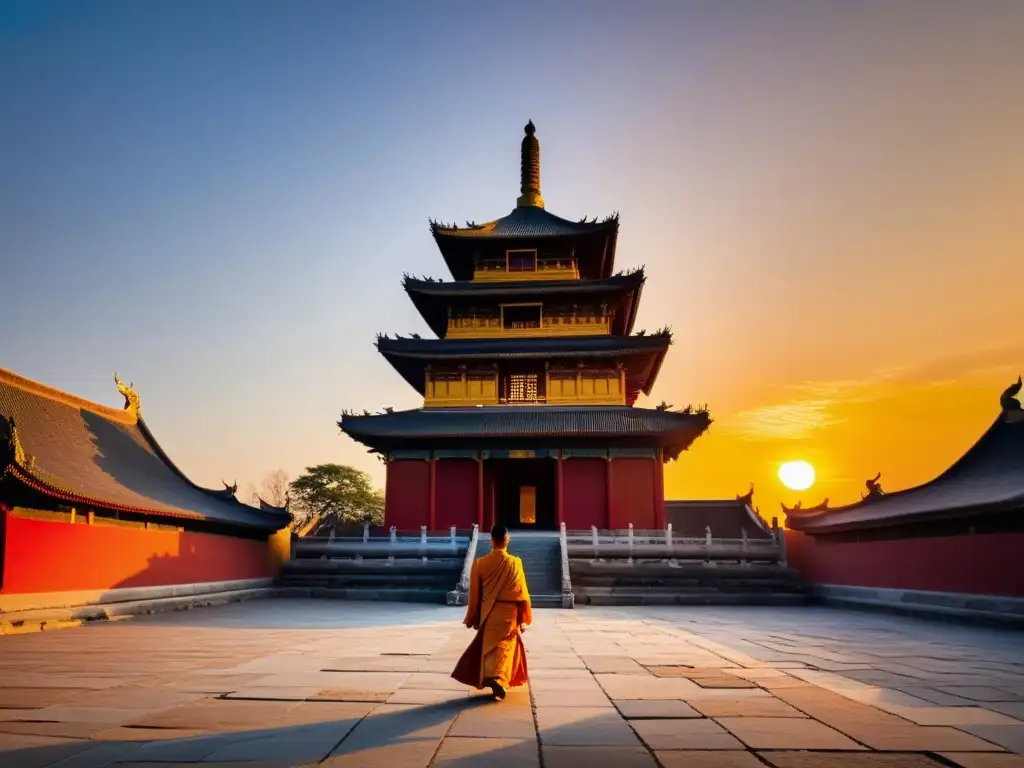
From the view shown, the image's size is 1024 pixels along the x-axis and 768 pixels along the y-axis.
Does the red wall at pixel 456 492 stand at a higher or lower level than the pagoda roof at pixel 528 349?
lower

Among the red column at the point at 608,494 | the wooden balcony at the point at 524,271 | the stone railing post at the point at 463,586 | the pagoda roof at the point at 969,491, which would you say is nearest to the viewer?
the pagoda roof at the point at 969,491

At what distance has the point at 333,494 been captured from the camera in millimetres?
52906

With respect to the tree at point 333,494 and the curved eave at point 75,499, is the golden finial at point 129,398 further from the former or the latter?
the tree at point 333,494

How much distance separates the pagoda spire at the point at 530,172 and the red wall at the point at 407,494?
1501cm

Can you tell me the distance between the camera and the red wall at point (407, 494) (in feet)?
83.3

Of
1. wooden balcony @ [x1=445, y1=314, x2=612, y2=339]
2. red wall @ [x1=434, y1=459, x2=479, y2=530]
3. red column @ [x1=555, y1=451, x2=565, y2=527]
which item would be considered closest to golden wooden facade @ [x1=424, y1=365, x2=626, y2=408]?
wooden balcony @ [x1=445, y1=314, x2=612, y2=339]

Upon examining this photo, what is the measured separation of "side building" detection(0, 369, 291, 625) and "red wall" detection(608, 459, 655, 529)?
426 inches

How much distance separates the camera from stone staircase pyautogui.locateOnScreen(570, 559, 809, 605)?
18578 millimetres

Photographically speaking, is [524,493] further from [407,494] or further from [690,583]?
[690,583]

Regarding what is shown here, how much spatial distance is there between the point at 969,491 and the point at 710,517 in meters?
16.5

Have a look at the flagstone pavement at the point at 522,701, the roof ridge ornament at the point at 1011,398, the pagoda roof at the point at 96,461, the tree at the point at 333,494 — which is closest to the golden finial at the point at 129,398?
the pagoda roof at the point at 96,461

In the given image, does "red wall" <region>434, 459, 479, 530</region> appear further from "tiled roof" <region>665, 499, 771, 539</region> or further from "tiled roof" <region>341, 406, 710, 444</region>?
"tiled roof" <region>665, 499, 771, 539</region>

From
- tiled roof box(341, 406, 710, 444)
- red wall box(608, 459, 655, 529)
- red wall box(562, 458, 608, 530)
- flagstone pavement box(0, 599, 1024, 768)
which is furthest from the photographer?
red wall box(562, 458, 608, 530)

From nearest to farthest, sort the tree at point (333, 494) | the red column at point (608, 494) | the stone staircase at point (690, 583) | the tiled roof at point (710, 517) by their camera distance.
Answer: the stone staircase at point (690, 583)
the red column at point (608, 494)
the tiled roof at point (710, 517)
the tree at point (333, 494)
